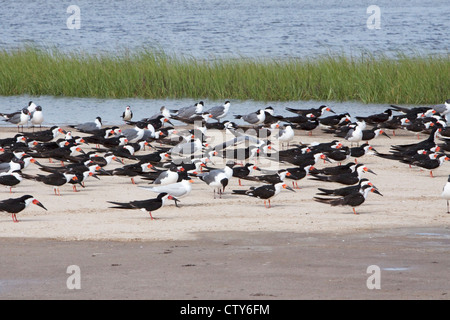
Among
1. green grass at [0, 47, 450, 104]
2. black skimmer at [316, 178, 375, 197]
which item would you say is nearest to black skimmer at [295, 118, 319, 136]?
green grass at [0, 47, 450, 104]

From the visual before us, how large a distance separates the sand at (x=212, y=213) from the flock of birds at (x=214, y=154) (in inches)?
8.2

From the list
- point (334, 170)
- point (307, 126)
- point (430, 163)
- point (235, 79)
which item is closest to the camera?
point (334, 170)

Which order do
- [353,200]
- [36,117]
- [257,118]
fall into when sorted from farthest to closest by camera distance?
1. [36,117]
2. [257,118]
3. [353,200]

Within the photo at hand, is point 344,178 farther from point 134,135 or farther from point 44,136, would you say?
point 44,136

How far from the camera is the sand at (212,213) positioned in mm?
10688

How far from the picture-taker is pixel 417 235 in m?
10.3

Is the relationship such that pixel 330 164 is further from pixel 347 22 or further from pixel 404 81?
pixel 347 22

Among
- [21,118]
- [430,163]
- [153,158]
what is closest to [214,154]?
[153,158]

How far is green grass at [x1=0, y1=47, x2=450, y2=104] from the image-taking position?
983 inches

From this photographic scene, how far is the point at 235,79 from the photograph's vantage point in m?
26.3

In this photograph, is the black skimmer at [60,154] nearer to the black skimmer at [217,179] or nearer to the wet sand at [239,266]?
the black skimmer at [217,179]

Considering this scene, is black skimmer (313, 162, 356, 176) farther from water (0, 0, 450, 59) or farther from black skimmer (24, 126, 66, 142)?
water (0, 0, 450, 59)

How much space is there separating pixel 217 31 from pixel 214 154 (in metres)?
34.7

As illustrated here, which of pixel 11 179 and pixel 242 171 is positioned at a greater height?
pixel 11 179
